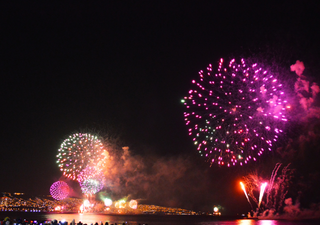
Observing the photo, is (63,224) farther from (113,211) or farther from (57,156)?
(113,211)

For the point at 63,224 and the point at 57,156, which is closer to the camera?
the point at 63,224

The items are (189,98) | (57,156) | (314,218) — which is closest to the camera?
(189,98)

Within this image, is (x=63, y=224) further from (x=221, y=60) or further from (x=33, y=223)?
(x=221, y=60)

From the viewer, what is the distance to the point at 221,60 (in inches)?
1190

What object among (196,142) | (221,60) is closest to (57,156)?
(196,142)

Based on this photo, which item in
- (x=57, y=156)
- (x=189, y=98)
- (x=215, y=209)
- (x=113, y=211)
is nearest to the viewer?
(x=189, y=98)

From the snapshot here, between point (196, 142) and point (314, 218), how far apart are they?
292 feet

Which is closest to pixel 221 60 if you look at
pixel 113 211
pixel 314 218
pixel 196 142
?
pixel 196 142

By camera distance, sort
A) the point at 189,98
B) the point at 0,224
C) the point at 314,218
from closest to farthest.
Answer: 1. the point at 0,224
2. the point at 189,98
3. the point at 314,218

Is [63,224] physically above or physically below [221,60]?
below

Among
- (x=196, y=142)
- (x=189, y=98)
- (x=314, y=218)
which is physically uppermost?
(x=189, y=98)

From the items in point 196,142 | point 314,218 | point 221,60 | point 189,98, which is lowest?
point 314,218

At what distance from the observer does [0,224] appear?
94.2 ft

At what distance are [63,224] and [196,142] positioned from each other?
1755 centimetres
